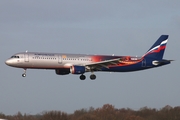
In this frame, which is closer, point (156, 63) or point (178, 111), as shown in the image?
point (156, 63)

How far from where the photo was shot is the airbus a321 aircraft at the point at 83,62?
93938 mm

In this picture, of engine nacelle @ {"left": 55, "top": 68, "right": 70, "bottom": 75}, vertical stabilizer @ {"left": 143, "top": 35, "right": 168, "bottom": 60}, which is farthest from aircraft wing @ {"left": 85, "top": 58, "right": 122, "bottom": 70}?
vertical stabilizer @ {"left": 143, "top": 35, "right": 168, "bottom": 60}

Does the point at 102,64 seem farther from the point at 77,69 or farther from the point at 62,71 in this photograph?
the point at 62,71

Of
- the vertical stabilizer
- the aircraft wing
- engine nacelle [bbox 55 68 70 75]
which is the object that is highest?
the vertical stabilizer

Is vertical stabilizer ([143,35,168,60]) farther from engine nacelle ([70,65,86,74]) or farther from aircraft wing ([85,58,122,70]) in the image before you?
engine nacelle ([70,65,86,74])

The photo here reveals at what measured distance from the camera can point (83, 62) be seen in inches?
3851

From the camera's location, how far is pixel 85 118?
Result: 107 m

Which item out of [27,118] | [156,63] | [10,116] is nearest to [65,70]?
[156,63]

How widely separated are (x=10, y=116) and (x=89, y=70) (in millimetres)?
37137

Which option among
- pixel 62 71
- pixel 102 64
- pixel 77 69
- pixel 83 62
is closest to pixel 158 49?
pixel 102 64

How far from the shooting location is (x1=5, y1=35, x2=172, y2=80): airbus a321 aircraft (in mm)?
93938

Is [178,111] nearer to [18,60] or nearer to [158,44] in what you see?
[158,44]

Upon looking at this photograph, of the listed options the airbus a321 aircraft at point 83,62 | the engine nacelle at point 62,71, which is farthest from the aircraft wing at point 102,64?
the engine nacelle at point 62,71

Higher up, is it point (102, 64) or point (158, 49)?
point (158, 49)
